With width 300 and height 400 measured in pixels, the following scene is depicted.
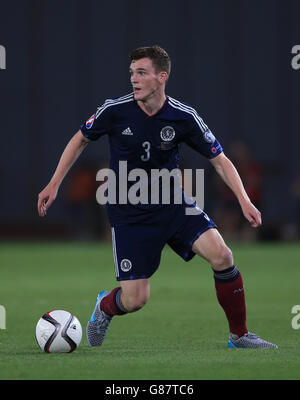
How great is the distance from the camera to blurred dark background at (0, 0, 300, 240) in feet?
81.9

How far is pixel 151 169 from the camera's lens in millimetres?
8062

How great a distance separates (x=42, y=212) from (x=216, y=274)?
59.2 inches

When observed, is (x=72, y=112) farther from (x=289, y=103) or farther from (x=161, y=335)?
(x=161, y=335)

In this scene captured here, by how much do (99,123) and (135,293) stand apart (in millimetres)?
1417

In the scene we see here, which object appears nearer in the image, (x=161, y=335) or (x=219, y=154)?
(x=219, y=154)

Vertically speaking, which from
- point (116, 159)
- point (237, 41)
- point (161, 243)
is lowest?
point (161, 243)

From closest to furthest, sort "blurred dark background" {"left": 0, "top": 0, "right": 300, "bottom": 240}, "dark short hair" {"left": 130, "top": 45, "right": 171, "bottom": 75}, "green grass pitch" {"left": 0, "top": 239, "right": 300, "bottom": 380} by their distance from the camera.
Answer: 1. "green grass pitch" {"left": 0, "top": 239, "right": 300, "bottom": 380}
2. "dark short hair" {"left": 130, "top": 45, "right": 171, "bottom": 75}
3. "blurred dark background" {"left": 0, "top": 0, "right": 300, "bottom": 240}

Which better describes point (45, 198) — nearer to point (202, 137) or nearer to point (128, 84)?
point (202, 137)

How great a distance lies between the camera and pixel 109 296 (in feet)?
27.2

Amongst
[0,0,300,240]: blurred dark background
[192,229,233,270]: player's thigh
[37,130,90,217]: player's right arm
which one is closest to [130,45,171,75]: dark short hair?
[37,130,90,217]: player's right arm

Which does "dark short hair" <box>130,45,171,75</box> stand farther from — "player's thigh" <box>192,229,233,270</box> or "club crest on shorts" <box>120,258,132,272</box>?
"club crest on shorts" <box>120,258,132,272</box>

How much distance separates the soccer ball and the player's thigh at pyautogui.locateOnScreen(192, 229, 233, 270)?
3.79 ft
